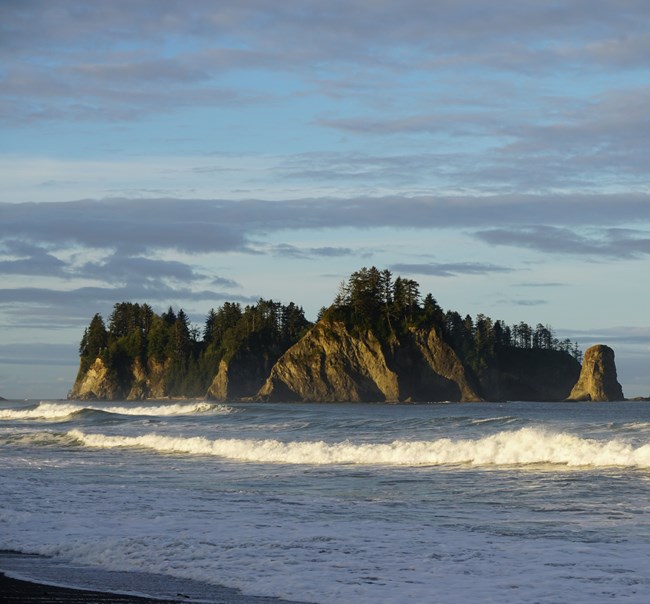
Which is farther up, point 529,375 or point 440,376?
point 440,376

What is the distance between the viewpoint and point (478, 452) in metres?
25.2

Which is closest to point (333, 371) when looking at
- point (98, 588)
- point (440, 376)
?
point (440, 376)

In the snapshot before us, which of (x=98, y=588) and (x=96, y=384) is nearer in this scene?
(x=98, y=588)

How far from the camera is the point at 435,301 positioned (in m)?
129

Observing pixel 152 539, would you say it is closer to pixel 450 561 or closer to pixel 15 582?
pixel 15 582

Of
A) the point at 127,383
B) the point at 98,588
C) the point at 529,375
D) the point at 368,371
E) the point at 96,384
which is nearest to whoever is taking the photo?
the point at 98,588

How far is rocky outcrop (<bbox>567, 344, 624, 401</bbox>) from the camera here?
476ft

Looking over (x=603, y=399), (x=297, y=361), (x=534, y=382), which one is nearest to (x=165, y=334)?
(x=297, y=361)

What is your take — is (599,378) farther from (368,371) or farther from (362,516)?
(362,516)

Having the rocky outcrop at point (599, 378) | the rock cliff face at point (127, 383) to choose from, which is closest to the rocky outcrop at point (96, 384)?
the rock cliff face at point (127, 383)

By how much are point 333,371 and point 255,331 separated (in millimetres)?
34361

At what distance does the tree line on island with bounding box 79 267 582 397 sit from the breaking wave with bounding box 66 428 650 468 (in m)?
93.5

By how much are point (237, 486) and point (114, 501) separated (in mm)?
3600

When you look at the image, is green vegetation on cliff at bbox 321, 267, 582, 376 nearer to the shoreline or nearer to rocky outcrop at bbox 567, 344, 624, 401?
rocky outcrop at bbox 567, 344, 624, 401
